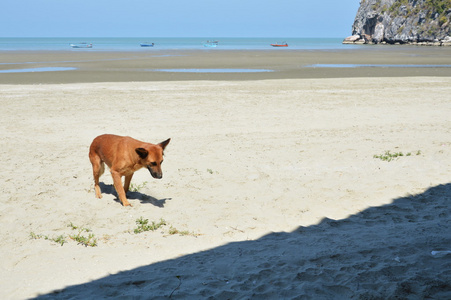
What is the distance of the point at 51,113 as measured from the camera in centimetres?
1523

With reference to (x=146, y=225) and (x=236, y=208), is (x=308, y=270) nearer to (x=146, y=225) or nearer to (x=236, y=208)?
(x=236, y=208)

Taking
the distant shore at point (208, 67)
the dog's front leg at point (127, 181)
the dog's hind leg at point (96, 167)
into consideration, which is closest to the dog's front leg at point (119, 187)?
the dog's front leg at point (127, 181)

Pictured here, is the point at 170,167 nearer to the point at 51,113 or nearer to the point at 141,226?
the point at 141,226

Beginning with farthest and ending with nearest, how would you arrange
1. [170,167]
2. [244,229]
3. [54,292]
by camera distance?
[170,167]
[244,229]
[54,292]

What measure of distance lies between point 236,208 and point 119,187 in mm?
1902

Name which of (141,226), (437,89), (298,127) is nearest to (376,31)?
(437,89)

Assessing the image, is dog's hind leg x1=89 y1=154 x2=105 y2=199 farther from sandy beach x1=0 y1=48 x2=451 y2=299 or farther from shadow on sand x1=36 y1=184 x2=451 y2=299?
shadow on sand x1=36 y1=184 x2=451 y2=299

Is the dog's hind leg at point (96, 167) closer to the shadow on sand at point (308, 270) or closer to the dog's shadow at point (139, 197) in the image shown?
the dog's shadow at point (139, 197)

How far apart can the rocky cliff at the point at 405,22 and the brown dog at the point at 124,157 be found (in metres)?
111

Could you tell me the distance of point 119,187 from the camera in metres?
6.97

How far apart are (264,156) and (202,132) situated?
301cm

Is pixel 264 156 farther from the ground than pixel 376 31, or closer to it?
closer to it

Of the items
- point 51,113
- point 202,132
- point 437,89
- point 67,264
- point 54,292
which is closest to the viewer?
point 54,292

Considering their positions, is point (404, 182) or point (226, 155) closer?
point (404, 182)
